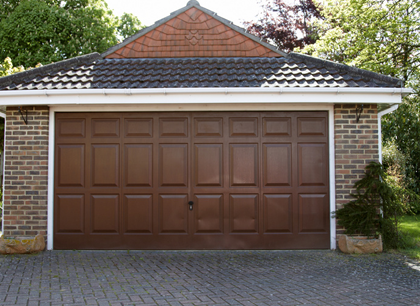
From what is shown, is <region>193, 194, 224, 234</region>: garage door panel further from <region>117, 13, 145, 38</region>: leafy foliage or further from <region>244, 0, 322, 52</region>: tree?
<region>117, 13, 145, 38</region>: leafy foliage

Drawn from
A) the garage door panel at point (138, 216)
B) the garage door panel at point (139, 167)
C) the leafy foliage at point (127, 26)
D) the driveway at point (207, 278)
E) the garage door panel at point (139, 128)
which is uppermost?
the leafy foliage at point (127, 26)

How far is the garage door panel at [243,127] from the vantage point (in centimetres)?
687

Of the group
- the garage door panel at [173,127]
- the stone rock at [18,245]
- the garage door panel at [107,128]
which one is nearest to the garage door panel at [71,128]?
the garage door panel at [107,128]

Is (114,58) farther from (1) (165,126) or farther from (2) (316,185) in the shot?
(2) (316,185)

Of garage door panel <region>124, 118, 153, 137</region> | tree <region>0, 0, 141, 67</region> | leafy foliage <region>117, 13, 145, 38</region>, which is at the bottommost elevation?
garage door panel <region>124, 118, 153, 137</region>

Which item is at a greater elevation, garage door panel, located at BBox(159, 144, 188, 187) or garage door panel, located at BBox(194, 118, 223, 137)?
garage door panel, located at BBox(194, 118, 223, 137)

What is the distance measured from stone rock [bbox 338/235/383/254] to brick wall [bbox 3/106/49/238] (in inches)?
202

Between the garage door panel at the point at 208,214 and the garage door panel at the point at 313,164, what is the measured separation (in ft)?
4.96

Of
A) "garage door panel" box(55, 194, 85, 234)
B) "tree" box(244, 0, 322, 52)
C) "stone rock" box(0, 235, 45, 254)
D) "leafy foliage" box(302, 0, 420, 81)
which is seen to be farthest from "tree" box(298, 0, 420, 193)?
"stone rock" box(0, 235, 45, 254)

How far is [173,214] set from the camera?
22.4ft

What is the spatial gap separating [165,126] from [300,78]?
2511 mm

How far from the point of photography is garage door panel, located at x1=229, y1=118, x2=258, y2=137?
270 inches

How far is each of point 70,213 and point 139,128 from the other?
1.93 m

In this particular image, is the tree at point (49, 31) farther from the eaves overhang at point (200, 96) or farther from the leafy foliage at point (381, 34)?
the eaves overhang at point (200, 96)
